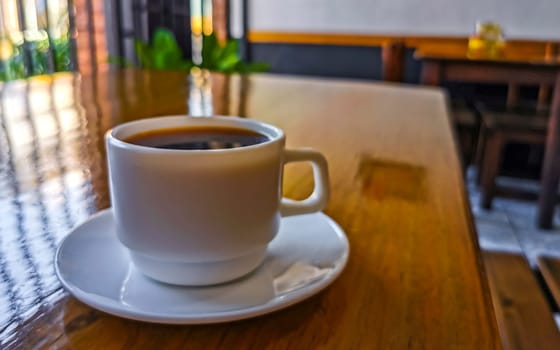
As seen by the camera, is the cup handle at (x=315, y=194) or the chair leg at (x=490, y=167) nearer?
the cup handle at (x=315, y=194)

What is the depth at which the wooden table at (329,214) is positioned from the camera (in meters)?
0.26

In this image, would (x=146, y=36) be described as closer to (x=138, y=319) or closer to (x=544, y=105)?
(x=544, y=105)

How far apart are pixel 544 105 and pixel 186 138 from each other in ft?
8.59

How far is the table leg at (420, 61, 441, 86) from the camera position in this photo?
2.07 metres

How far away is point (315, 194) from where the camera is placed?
36 centimetres

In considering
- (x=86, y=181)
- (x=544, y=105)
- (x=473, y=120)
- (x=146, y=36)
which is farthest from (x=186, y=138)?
(x=146, y=36)

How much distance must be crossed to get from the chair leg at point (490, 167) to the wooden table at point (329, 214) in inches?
51.2

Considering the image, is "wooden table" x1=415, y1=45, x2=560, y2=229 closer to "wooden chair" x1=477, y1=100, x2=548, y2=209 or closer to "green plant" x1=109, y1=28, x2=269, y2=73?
"wooden chair" x1=477, y1=100, x2=548, y2=209

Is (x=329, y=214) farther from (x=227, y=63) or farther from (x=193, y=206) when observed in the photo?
(x=227, y=63)

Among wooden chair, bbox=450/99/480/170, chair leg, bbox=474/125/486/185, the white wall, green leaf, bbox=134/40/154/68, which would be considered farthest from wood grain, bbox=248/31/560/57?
green leaf, bbox=134/40/154/68

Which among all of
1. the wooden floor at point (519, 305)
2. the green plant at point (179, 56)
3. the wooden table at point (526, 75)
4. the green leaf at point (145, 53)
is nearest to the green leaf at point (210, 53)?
the green plant at point (179, 56)

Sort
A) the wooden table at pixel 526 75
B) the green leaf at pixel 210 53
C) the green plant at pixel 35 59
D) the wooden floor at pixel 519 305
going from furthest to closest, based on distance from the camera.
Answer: the green leaf at pixel 210 53
the green plant at pixel 35 59
the wooden table at pixel 526 75
the wooden floor at pixel 519 305

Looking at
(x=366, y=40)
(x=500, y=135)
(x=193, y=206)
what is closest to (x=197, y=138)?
(x=193, y=206)

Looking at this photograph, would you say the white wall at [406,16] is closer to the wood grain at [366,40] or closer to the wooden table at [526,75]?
the wood grain at [366,40]
